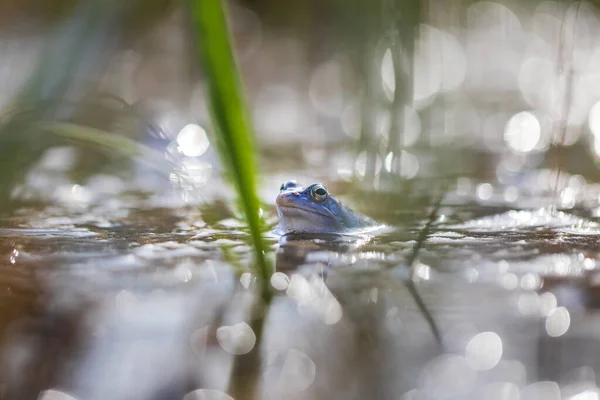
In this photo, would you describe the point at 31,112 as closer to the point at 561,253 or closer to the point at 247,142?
the point at 247,142

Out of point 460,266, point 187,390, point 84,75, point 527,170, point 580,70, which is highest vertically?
point 580,70

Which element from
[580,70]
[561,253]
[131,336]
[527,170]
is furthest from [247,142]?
[580,70]

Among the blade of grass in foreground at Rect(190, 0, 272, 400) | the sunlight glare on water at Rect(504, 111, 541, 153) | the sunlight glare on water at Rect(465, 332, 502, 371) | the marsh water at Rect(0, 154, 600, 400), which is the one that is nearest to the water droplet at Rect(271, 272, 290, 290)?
the marsh water at Rect(0, 154, 600, 400)

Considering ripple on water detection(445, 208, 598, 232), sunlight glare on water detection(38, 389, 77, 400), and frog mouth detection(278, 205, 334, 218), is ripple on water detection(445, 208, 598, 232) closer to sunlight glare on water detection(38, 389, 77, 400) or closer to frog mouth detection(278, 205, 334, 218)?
frog mouth detection(278, 205, 334, 218)

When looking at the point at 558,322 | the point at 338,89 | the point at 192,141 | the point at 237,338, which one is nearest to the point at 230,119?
the point at 237,338

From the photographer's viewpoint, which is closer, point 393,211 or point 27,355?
point 27,355

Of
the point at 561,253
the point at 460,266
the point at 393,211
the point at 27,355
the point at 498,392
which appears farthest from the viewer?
the point at 393,211

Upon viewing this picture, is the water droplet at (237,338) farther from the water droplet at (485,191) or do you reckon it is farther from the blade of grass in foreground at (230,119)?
the water droplet at (485,191)
